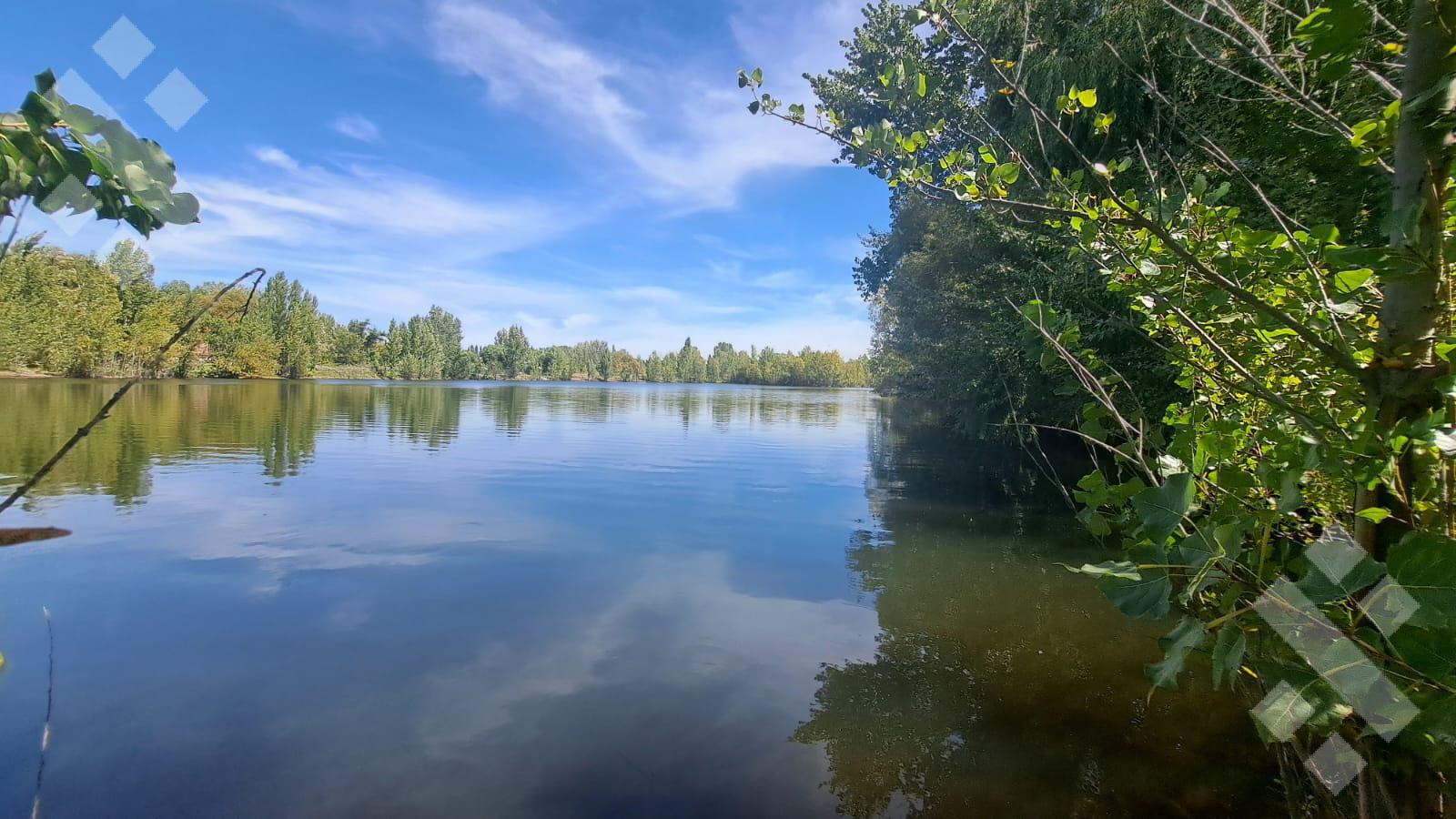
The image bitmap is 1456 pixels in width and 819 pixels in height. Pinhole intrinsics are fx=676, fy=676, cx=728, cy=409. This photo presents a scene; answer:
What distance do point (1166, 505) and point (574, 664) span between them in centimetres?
522

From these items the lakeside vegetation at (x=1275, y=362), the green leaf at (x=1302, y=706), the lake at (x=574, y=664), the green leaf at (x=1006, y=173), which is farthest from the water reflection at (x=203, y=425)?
the green leaf at (x=1302, y=706)

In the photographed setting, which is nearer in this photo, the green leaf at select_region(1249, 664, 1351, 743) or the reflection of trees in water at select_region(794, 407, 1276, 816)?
the green leaf at select_region(1249, 664, 1351, 743)

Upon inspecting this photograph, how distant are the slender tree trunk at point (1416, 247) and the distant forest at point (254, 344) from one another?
1.86 metres

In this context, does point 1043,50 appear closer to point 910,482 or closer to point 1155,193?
point 910,482

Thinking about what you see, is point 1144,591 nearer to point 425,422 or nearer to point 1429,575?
point 1429,575

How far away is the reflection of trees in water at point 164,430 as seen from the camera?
42.3 feet

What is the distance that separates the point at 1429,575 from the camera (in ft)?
3.51

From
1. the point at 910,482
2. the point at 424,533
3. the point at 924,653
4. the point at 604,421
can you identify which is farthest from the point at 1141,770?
the point at 604,421

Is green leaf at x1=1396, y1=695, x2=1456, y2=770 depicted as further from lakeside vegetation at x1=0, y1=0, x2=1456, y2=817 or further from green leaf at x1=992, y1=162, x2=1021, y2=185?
green leaf at x1=992, y1=162, x2=1021, y2=185

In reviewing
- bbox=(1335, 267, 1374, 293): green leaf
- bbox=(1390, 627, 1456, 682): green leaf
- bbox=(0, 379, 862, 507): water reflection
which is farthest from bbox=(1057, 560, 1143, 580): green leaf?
bbox=(0, 379, 862, 507): water reflection

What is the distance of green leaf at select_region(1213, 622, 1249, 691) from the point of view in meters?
1.31

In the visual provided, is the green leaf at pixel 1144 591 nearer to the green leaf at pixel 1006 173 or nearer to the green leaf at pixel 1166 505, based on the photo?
the green leaf at pixel 1166 505

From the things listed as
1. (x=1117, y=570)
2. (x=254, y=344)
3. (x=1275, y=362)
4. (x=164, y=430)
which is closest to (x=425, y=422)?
(x=164, y=430)

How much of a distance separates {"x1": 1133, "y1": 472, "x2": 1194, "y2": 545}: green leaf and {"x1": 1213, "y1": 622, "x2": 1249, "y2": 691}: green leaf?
23cm
